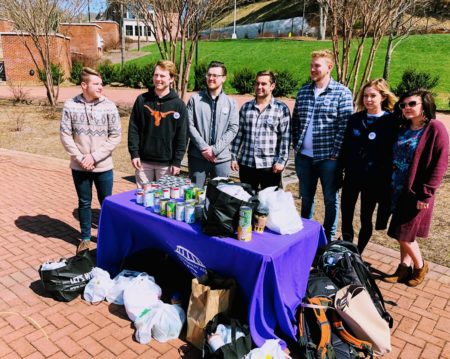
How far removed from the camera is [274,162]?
4.34 meters

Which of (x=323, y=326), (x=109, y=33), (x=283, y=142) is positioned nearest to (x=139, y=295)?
(x=323, y=326)

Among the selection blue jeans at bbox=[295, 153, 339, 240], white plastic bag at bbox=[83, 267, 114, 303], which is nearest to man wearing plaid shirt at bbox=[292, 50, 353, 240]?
blue jeans at bbox=[295, 153, 339, 240]

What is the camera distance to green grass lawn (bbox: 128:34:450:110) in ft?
86.8

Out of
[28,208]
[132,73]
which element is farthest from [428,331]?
[132,73]

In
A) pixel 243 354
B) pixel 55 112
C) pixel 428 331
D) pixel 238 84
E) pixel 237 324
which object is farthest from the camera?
pixel 238 84

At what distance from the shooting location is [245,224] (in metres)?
2.93

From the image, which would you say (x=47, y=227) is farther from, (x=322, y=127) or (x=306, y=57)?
(x=306, y=57)

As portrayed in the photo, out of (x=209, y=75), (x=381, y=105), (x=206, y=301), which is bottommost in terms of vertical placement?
(x=206, y=301)

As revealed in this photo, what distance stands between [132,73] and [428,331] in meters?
27.0

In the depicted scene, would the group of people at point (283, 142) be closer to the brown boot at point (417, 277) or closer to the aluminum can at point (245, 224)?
the brown boot at point (417, 277)

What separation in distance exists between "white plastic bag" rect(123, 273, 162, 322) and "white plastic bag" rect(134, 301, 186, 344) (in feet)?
0.34

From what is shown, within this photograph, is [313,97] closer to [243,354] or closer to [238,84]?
[243,354]

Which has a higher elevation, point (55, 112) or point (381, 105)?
point (381, 105)

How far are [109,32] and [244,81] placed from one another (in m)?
36.3
